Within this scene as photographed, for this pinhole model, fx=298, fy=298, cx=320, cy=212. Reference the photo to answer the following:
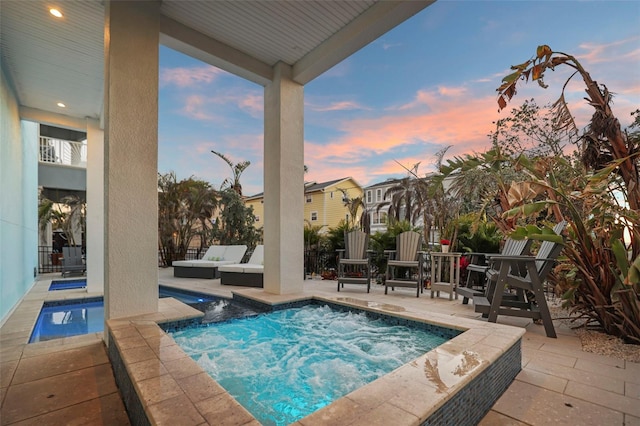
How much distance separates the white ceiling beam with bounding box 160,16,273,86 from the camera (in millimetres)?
4242

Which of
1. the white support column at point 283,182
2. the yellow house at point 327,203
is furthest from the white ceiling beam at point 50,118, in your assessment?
the yellow house at point 327,203

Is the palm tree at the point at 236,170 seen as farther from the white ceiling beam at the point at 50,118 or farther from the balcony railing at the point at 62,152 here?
the white ceiling beam at the point at 50,118

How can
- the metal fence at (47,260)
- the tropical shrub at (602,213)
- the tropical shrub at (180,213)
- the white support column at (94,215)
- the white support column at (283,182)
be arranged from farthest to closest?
the tropical shrub at (180,213), the metal fence at (47,260), the white support column at (94,215), the white support column at (283,182), the tropical shrub at (602,213)

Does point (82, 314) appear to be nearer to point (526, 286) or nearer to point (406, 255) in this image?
point (406, 255)

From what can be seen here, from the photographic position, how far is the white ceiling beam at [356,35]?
148 inches

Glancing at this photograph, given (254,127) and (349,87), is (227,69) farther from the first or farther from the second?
(254,127)

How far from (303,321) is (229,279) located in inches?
136

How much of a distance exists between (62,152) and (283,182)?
39.1ft

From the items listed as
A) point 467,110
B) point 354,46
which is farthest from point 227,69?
point 467,110

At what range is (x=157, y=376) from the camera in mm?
1878

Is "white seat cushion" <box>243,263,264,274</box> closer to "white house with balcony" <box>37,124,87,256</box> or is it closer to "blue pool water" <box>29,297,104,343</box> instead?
"blue pool water" <box>29,297,104,343</box>

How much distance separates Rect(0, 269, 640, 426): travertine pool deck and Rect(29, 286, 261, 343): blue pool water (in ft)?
3.07

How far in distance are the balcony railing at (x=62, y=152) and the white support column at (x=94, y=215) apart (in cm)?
707

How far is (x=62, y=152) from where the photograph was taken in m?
11.9
